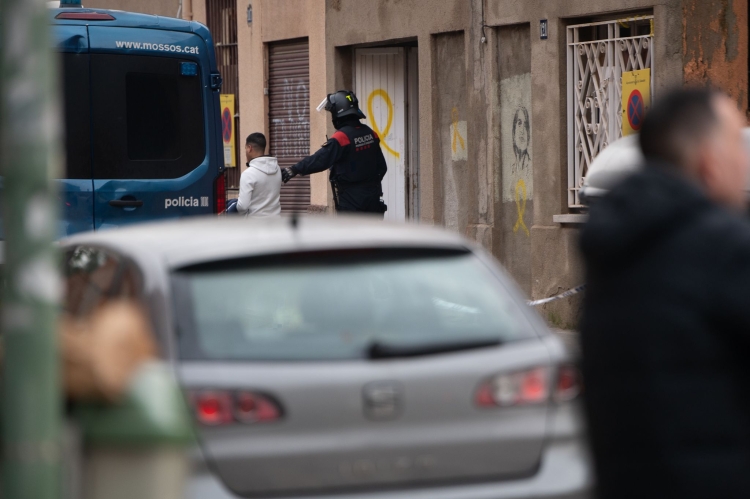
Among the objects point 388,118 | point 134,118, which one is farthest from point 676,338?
point 388,118

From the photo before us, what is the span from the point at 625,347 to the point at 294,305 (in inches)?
70.8

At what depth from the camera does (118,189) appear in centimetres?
1135

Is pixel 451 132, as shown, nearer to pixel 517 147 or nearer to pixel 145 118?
pixel 517 147

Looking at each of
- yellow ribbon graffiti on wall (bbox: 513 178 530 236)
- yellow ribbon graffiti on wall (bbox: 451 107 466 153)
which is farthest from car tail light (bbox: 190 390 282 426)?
yellow ribbon graffiti on wall (bbox: 451 107 466 153)

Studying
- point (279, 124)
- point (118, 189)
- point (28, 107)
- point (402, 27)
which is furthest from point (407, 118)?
point (28, 107)

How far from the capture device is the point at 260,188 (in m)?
13.0

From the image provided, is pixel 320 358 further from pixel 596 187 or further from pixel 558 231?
pixel 558 231

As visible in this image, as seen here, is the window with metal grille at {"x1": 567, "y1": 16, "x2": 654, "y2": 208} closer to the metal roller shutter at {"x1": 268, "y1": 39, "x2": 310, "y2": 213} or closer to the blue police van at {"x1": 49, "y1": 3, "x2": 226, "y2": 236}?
the blue police van at {"x1": 49, "y1": 3, "x2": 226, "y2": 236}

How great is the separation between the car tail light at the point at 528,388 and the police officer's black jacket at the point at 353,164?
842 centimetres

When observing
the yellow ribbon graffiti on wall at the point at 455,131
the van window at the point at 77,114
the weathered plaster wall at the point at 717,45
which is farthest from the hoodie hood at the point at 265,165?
the weathered plaster wall at the point at 717,45

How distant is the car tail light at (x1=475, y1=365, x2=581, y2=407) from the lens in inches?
182

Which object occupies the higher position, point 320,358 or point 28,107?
point 28,107

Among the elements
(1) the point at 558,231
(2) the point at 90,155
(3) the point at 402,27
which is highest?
(3) the point at 402,27

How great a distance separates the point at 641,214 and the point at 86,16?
893cm
